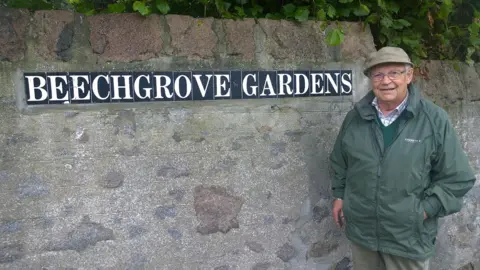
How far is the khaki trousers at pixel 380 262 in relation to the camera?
2422mm

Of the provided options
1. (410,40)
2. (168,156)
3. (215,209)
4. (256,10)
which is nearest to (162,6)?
(256,10)

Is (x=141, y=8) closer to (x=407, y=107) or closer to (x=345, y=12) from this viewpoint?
(x=345, y=12)

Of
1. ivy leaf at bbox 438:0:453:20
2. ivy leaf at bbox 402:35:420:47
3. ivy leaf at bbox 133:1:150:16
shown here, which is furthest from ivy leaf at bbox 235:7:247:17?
ivy leaf at bbox 438:0:453:20

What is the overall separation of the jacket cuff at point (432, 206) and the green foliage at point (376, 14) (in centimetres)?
108

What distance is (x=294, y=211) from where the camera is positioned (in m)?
2.90

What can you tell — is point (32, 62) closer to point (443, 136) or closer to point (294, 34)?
point (294, 34)

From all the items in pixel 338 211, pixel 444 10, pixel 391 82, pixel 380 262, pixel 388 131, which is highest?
pixel 444 10

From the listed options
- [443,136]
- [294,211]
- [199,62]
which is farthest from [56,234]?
[443,136]

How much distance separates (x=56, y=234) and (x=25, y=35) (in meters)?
1.06

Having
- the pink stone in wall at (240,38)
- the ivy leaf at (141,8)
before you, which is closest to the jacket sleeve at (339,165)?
the pink stone in wall at (240,38)

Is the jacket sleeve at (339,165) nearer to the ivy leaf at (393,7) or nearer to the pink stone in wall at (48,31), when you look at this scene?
the ivy leaf at (393,7)

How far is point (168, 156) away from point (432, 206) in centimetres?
146

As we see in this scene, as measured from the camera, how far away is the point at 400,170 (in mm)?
2328

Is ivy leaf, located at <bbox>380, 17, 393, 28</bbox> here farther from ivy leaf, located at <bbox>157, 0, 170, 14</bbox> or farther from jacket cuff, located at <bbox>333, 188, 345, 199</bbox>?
ivy leaf, located at <bbox>157, 0, 170, 14</bbox>
